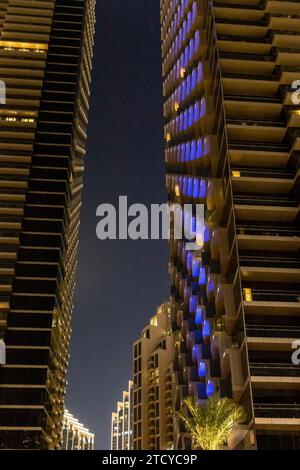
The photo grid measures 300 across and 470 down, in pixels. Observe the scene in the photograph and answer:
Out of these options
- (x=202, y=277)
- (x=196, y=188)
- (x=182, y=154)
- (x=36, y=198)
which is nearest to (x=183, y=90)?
(x=182, y=154)

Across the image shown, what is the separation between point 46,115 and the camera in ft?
468

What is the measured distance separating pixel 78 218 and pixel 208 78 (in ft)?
327

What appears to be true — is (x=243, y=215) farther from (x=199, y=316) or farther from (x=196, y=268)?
(x=199, y=316)

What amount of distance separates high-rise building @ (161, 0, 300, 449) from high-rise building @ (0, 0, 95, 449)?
30095 mm

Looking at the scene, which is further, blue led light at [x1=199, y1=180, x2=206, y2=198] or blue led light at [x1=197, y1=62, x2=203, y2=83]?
blue led light at [x1=197, y1=62, x2=203, y2=83]

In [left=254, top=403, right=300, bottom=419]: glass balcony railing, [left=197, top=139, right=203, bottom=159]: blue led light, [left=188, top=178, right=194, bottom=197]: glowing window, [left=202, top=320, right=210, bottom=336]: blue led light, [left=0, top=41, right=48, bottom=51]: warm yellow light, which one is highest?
[left=0, top=41, right=48, bottom=51]: warm yellow light

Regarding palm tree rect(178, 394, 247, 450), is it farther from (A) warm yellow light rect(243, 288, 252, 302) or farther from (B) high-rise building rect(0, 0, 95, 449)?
(B) high-rise building rect(0, 0, 95, 449)

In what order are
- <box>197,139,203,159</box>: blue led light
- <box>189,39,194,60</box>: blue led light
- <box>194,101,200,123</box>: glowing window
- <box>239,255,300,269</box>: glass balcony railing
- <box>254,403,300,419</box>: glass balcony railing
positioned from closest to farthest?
<box>254,403,300,419</box>: glass balcony railing < <box>239,255,300,269</box>: glass balcony railing < <box>197,139,203,159</box>: blue led light < <box>194,101,200,123</box>: glowing window < <box>189,39,194,60</box>: blue led light

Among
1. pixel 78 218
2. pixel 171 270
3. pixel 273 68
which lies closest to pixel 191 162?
pixel 273 68

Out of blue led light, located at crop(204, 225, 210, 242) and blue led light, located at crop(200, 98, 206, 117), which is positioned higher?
blue led light, located at crop(200, 98, 206, 117)

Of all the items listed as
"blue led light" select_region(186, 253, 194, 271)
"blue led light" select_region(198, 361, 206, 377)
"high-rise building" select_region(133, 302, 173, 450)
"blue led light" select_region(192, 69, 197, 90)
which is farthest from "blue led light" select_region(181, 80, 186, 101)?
"high-rise building" select_region(133, 302, 173, 450)

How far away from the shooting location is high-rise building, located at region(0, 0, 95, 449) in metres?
110

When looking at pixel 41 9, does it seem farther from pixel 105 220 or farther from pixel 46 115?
pixel 105 220

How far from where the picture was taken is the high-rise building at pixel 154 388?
149m
